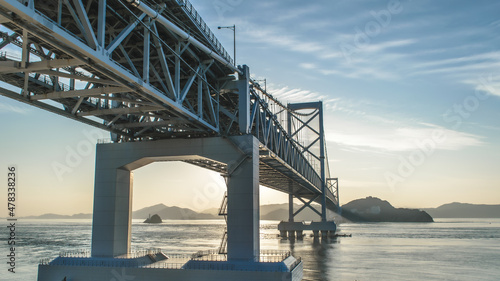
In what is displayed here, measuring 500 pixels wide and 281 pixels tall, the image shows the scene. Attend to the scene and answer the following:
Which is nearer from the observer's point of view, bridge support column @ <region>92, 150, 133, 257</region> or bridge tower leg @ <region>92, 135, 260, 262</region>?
bridge tower leg @ <region>92, 135, 260, 262</region>

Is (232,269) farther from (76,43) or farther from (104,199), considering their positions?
(76,43)

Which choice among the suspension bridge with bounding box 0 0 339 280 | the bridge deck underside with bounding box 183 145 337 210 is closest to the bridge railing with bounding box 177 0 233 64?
the suspension bridge with bounding box 0 0 339 280

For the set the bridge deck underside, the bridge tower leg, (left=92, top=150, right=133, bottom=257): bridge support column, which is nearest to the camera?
the bridge tower leg

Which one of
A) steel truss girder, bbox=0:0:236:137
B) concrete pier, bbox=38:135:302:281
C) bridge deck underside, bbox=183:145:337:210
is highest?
steel truss girder, bbox=0:0:236:137

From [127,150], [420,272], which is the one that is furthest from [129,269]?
[420,272]

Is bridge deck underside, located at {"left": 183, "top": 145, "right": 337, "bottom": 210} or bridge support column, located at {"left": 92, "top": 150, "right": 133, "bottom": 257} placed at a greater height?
bridge deck underside, located at {"left": 183, "top": 145, "right": 337, "bottom": 210}

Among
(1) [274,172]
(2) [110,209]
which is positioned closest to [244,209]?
(2) [110,209]

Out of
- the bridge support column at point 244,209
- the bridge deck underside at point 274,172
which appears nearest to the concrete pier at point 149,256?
the bridge support column at point 244,209

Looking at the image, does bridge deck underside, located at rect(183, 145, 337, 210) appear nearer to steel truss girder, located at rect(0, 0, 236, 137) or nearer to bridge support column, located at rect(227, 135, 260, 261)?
bridge support column, located at rect(227, 135, 260, 261)

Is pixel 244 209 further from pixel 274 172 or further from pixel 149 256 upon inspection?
pixel 274 172

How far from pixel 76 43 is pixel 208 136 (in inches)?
675

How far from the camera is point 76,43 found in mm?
13734

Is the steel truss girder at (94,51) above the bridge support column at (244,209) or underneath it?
above

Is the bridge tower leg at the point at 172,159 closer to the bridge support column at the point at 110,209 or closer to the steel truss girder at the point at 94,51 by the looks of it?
the bridge support column at the point at 110,209
